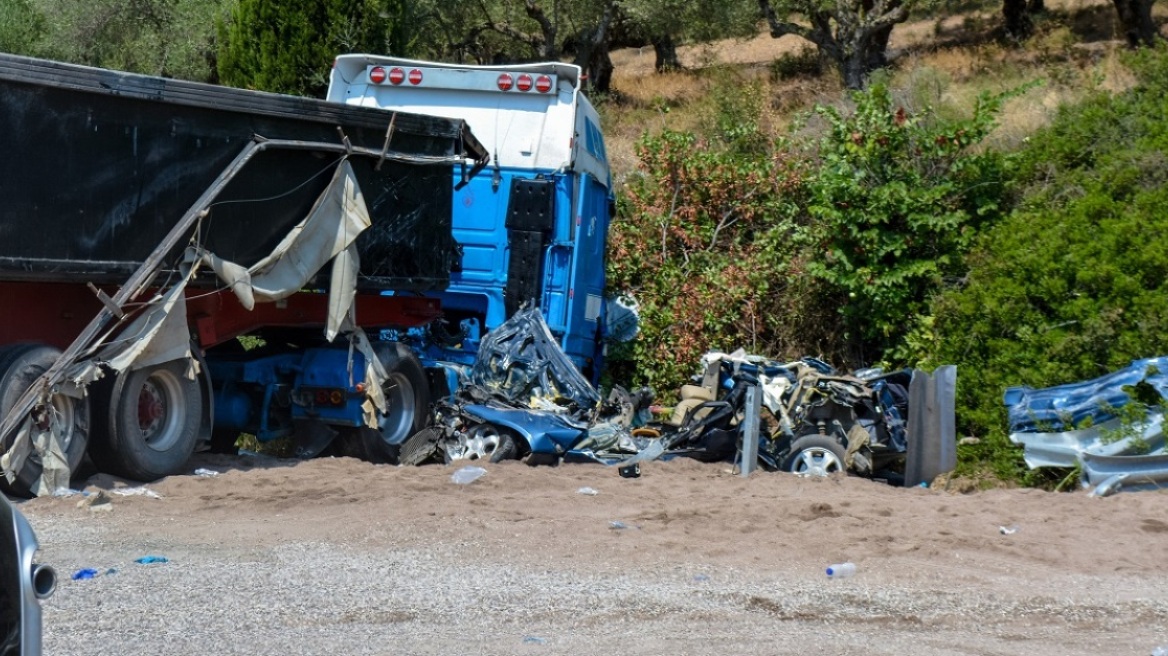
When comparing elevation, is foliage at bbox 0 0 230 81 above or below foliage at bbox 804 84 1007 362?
above

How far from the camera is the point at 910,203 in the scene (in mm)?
12672

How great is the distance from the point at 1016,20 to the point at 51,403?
87.6 feet

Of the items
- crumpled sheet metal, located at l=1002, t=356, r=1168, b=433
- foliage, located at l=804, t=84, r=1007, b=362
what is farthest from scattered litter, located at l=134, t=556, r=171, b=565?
foliage, located at l=804, t=84, r=1007, b=362

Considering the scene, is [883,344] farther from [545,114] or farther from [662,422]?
[545,114]

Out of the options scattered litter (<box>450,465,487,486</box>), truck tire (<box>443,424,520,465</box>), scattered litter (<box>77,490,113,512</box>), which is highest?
truck tire (<box>443,424,520,465</box>)

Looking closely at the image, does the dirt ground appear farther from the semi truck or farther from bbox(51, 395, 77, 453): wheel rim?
the semi truck

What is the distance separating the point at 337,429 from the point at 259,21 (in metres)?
12.4

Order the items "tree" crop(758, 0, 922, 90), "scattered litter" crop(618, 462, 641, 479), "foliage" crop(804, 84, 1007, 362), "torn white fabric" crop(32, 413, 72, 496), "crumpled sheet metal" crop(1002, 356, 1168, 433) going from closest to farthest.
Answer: "torn white fabric" crop(32, 413, 72, 496) < "crumpled sheet metal" crop(1002, 356, 1168, 433) < "scattered litter" crop(618, 462, 641, 479) < "foliage" crop(804, 84, 1007, 362) < "tree" crop(758, 0, 922, 90)

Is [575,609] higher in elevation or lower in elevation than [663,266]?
lower

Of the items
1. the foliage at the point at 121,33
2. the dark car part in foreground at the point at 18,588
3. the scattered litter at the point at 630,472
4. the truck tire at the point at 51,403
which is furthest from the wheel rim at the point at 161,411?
the foliage at the point at 121,33

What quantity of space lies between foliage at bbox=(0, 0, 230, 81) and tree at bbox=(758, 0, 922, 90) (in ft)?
37.3

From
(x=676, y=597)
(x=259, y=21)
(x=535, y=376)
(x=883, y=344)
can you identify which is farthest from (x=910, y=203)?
(x=259, y=21)

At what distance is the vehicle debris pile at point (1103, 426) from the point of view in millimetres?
9094

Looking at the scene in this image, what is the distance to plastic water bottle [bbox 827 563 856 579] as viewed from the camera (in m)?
6.71
